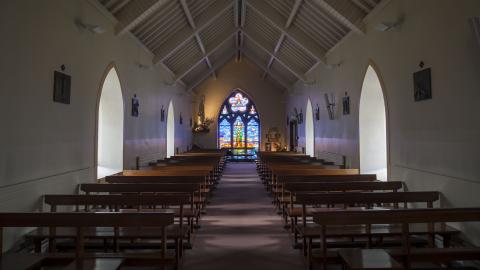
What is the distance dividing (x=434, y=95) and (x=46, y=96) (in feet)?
15.9

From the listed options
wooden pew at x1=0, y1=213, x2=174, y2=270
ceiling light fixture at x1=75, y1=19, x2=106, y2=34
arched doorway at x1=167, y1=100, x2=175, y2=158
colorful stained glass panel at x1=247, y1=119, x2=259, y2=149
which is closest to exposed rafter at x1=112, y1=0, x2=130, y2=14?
ceiling light fixture at x1=75, y1=19, x2=106, y2=34

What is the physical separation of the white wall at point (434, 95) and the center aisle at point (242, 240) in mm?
1971

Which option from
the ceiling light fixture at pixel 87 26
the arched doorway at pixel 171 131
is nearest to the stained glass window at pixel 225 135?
the arched doorway at pixel 171 131

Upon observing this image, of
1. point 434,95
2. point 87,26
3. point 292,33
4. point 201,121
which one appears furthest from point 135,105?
point 201,121

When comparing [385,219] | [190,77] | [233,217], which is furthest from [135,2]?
[190,77]

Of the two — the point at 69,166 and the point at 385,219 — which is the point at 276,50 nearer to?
the point at 69,166

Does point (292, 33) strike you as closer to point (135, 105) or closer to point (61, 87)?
point (135, 105)

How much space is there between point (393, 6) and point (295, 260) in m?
4.24

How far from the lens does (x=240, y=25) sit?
510 inches

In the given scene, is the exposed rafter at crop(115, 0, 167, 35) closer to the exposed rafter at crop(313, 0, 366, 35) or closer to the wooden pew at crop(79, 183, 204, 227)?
the exposed rafter at crop(313, 0, 366, 35)

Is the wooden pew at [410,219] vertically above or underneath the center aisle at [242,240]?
above

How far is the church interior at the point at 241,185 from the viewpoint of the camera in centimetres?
325

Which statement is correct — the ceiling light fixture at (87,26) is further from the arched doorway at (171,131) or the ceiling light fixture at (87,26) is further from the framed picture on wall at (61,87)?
the arched doorway at (171,131)

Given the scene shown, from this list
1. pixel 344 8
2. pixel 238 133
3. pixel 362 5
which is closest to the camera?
pixel 362 5
